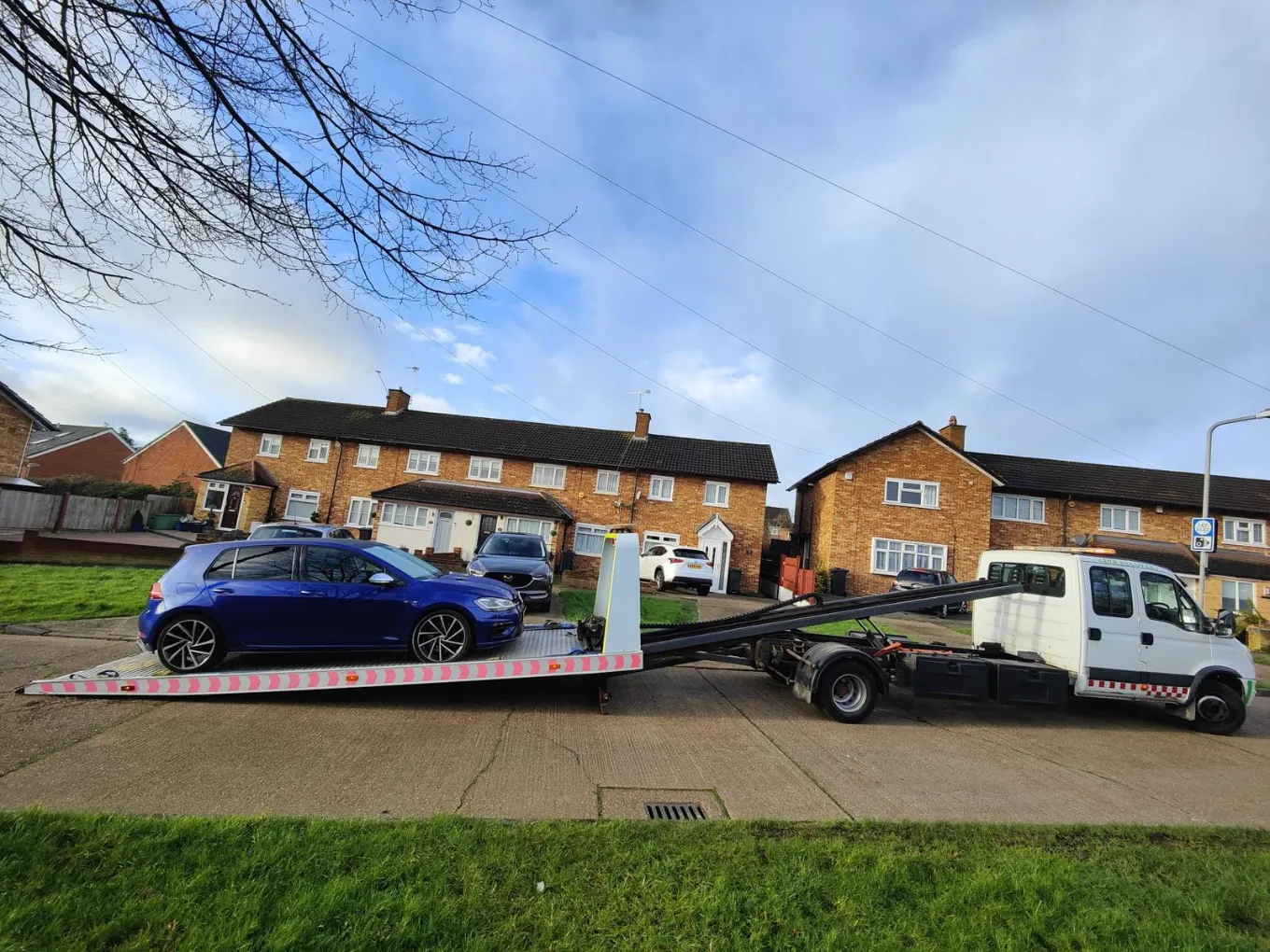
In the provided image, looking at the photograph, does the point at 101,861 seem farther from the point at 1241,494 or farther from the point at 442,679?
the point at 1241,494

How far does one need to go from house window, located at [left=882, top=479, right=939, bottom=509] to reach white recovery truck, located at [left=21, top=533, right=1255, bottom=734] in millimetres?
19260

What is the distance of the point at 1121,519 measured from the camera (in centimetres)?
2703

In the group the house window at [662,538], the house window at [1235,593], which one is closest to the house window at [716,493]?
the house window at [662,538]

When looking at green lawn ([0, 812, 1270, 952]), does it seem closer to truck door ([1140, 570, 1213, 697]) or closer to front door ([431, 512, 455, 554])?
truck door ([1140, 570, 1213, 697])

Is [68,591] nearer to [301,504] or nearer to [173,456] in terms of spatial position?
[301,504]

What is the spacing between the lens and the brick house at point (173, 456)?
4331 cm

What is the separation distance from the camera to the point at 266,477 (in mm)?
29484

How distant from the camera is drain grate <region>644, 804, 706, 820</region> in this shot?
386 cm

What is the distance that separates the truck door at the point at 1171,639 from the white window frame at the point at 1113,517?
2447cm

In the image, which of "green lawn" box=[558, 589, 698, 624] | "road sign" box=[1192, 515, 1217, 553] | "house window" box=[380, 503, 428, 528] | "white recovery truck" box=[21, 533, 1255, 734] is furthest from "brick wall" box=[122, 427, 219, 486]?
"road sign" box=[1192, 515, 1217, 553]

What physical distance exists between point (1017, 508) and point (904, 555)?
6537mm

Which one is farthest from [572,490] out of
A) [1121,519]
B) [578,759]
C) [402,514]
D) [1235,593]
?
[1235,593]

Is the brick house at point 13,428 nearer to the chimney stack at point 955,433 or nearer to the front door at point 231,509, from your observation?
the front door at point 231,509

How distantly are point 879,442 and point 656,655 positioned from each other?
22828 millimetres
